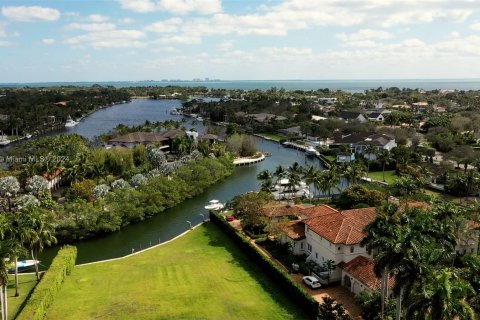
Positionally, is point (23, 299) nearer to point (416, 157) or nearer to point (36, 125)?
point (416, 157)

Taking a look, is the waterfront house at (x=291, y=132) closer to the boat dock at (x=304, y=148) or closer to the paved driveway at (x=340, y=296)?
the boat dock at (x=304, y=148)

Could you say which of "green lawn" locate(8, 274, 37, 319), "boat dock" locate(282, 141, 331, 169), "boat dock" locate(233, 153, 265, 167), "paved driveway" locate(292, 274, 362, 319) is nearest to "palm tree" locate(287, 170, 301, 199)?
"paved driveway" locate(292, 274, 362, 319)

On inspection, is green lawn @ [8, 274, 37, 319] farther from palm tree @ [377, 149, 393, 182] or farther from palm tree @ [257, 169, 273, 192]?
palm tree @ [377, 149, 393, 182]

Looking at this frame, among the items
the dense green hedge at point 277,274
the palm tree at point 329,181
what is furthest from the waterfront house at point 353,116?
the dense green hedge at point 277,274

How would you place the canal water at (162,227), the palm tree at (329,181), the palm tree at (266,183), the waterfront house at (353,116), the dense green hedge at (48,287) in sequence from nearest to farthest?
the dense green hedge at (48,287) → the canal water at (162,227) → the palm tree at (329,181) → the palm tree at (266,183) → the waterfront house at (353,116)

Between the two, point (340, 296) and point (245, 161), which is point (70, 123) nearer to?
point (245, 161)

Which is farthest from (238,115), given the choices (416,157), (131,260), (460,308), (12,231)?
(460,308)
